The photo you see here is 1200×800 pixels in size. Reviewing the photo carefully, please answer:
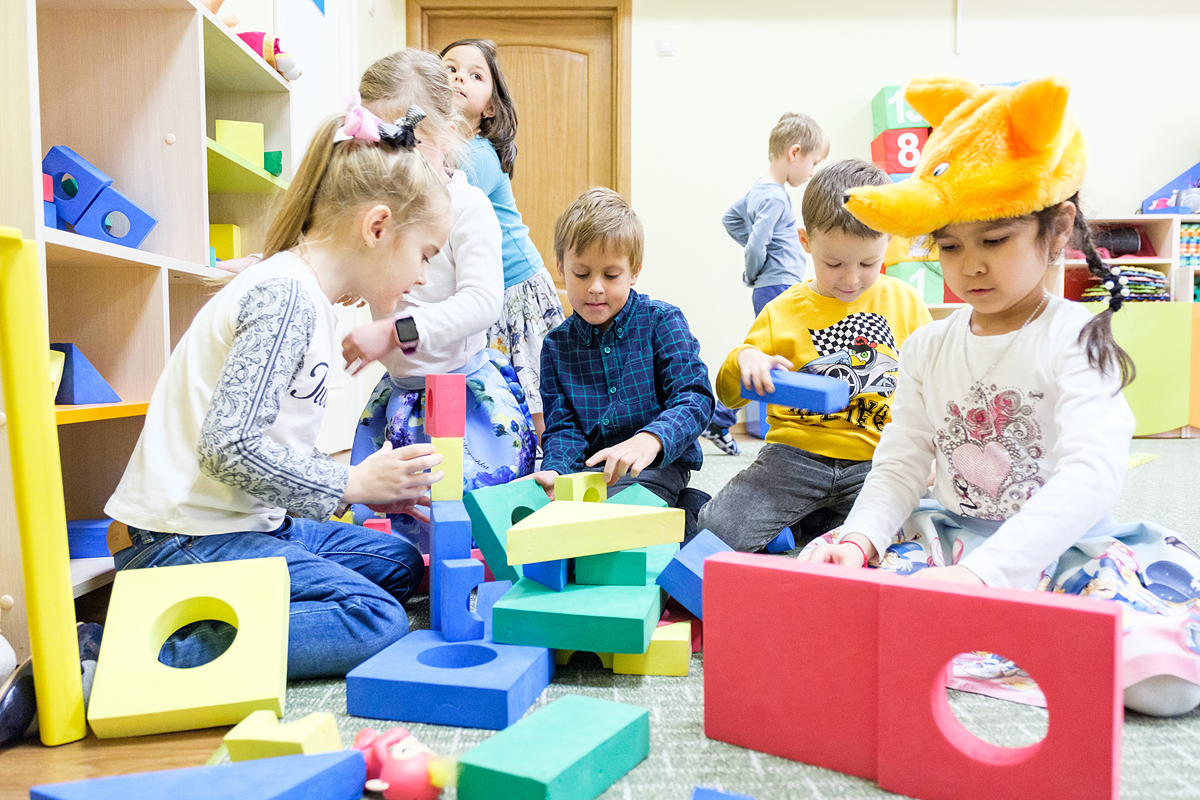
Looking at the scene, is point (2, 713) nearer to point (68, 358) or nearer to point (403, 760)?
point (403, 760)

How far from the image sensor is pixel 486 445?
1.32 metres

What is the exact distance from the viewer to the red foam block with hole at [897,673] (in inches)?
19.6

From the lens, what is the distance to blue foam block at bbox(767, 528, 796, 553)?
1.30 m

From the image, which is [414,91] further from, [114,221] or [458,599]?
[458,599]

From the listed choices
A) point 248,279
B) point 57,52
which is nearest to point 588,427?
point 248,279

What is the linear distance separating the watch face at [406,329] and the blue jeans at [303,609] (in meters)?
0.35

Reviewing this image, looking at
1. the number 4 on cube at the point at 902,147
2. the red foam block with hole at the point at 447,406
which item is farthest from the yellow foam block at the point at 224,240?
the number 4 on cube at the point at 902,147

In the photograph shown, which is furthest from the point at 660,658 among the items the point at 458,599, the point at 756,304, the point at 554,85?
the point at 554,85

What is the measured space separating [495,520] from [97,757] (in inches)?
17.4

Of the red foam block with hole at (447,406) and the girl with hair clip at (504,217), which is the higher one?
the girl with hair clip at (504,217)

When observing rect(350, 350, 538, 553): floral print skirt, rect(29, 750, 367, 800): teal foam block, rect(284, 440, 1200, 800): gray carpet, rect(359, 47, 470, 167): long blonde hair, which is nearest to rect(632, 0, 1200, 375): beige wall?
rect(359, 47, 470, 167): long blonde hair

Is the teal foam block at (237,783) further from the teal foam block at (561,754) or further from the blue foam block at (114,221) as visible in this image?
the blue foam block at (114,221)

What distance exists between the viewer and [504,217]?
5.50ft

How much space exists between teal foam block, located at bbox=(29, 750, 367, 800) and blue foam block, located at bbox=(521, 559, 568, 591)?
1.00 feet
